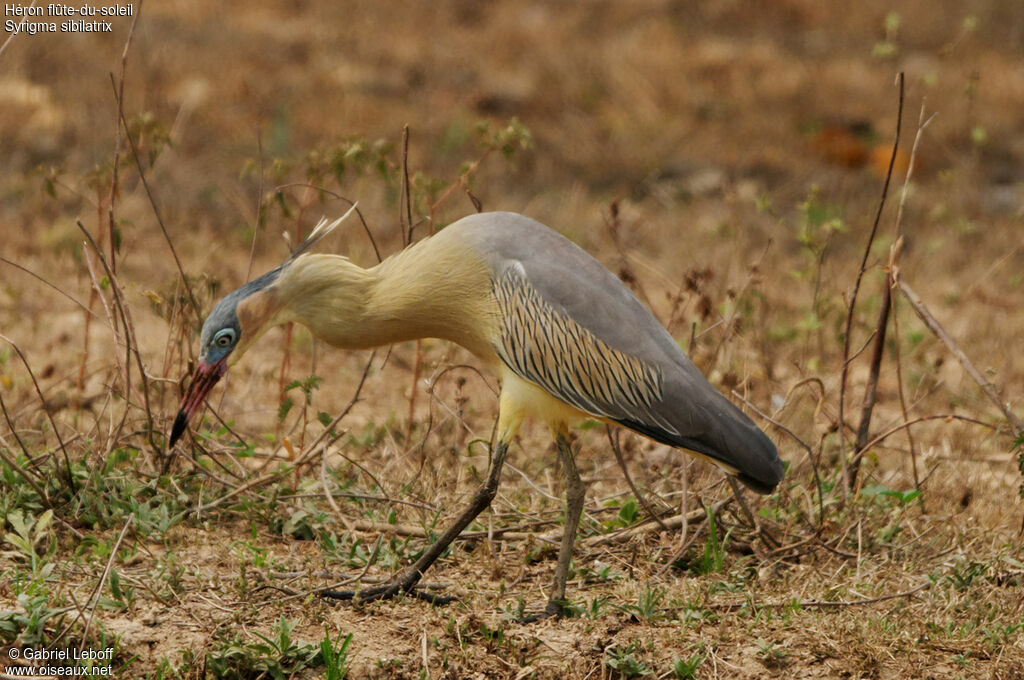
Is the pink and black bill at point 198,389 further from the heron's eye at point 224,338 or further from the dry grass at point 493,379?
the dry grass at point 493,379

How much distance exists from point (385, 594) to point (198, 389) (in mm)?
962

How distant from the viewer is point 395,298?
4.15 metres

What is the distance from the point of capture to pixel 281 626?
3715 mm

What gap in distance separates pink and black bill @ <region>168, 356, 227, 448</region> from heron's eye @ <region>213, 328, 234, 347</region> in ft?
0.20

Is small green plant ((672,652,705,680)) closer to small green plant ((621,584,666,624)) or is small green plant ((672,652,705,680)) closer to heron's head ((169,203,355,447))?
small green plant ((621,584,666,624))

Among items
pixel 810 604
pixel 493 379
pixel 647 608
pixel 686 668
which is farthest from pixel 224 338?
pixel 493 379

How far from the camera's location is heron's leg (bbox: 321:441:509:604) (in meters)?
4.10

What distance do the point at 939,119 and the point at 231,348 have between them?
882cm

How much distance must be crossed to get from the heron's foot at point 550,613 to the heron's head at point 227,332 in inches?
52.5

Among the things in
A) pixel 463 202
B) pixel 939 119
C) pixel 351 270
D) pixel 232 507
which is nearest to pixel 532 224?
pixel 351 270

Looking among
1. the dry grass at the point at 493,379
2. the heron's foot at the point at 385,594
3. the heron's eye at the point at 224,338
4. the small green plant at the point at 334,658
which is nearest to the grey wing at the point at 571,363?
the dry grass at the point at 493,379

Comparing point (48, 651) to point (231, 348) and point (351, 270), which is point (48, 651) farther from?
point (351, 270)

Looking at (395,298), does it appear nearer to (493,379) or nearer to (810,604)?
(810,604)

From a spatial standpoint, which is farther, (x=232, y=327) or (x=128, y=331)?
(x=128, y=331)
